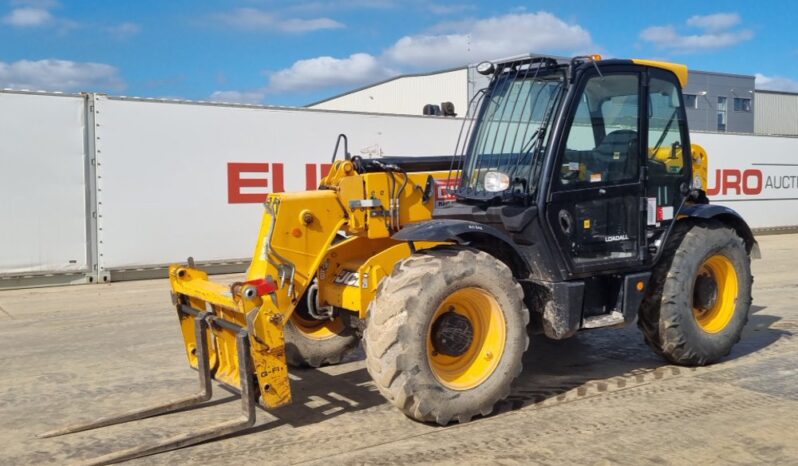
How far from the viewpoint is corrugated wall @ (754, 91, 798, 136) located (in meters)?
37.5

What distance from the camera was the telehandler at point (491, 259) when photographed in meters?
4.44

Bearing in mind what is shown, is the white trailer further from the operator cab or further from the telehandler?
the operator cab

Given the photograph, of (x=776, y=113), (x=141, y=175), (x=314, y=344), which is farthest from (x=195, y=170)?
(x=776, y=113)

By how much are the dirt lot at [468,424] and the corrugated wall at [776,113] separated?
33982 mm

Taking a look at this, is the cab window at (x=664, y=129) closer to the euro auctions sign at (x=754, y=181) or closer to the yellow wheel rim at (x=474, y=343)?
the yellow wheel rim at (x=474, y=343)

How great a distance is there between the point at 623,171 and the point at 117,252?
8484mm

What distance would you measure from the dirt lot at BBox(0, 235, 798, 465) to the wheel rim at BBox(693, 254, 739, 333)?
37cm

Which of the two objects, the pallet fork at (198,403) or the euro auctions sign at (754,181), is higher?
the euro auctions sign at (754,181)

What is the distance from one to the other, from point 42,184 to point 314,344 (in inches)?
277

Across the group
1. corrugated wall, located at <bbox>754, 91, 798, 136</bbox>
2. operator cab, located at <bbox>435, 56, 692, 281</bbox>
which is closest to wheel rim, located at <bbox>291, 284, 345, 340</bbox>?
operator cab, located at <bbox>435, 56, 692, 281</bbox>

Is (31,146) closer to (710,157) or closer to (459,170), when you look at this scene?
(459,170)

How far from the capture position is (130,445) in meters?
4.37

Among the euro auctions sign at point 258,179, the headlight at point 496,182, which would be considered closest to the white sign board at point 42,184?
the euro auctions sign at point 258,179

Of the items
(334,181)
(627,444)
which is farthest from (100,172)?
(627,444)
